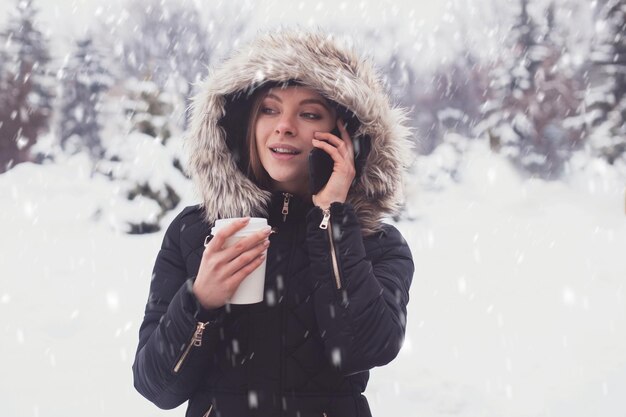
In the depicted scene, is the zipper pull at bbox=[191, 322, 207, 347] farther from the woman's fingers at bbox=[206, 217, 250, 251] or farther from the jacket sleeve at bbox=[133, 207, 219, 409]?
the woman's fingers at bbox=[206, 217, 250, 251]

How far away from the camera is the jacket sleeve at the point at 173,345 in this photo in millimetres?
1560

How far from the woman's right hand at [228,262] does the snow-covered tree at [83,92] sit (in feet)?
74.7

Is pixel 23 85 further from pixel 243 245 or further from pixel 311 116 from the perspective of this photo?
pixel 243 245

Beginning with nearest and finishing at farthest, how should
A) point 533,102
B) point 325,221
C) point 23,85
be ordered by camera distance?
point 325,221 < point 533,102 < point 23,85

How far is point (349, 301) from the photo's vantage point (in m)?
1.58

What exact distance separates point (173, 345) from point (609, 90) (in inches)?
817

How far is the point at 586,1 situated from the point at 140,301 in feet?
75.2

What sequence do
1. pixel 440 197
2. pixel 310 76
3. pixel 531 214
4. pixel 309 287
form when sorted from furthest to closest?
pixel 440 197, pixel 531 214, pixel 310 76, pixel 309 287

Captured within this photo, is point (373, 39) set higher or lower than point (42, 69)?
higher

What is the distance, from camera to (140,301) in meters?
8.42

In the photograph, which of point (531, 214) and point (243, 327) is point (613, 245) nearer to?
point (531, 214)

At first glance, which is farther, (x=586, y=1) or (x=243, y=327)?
(x=586, y=1)

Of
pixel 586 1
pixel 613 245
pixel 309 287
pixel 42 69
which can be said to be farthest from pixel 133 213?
pixel 586 1

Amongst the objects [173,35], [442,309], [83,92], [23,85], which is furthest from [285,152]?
[173,35]
